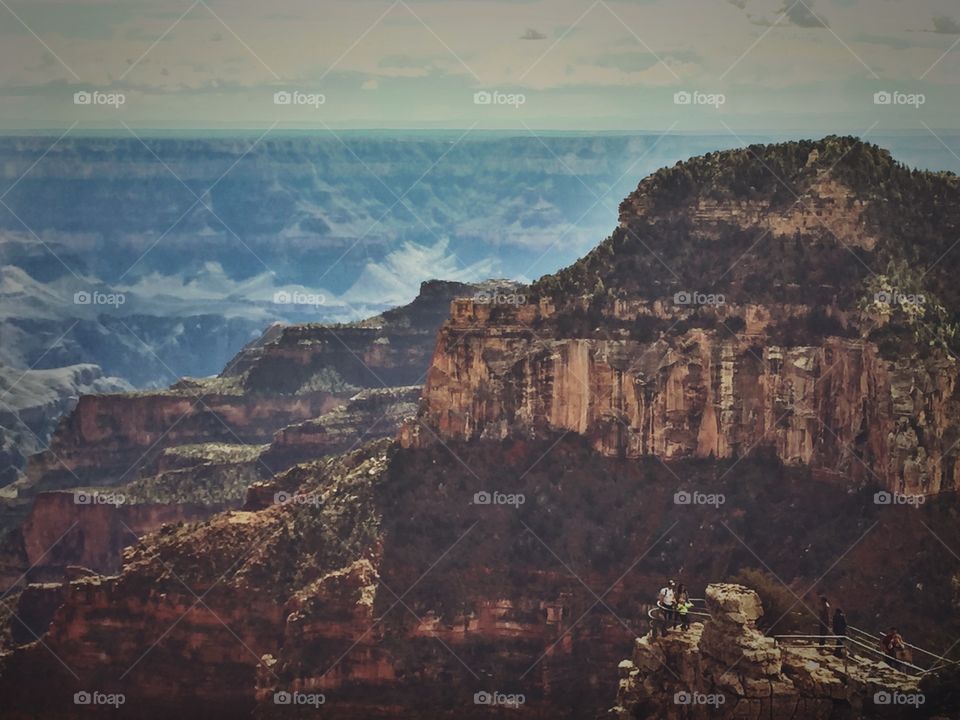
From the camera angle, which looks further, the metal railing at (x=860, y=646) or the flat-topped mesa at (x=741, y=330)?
the flat-topped mesa at (x=741, y=330)

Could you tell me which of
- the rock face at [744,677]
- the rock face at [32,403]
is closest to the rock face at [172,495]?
the rock face at [32,403]

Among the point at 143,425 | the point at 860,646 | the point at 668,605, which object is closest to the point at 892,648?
the point at 860,646

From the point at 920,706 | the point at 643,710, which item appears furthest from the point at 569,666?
the point at 920,706

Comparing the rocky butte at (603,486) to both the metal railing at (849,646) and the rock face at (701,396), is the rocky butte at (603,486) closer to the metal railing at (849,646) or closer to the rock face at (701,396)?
the rock face at (701,396)

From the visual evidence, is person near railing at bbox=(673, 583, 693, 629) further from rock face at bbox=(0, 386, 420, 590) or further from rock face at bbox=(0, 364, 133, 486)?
rock face at bbox=(0, 364, 133, 486)

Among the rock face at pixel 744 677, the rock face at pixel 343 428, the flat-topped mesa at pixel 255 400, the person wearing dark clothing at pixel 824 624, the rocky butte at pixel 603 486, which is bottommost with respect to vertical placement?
the rock face at pixel 744 677

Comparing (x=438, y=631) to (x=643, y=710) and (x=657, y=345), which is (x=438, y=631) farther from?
(x=643, y=710)

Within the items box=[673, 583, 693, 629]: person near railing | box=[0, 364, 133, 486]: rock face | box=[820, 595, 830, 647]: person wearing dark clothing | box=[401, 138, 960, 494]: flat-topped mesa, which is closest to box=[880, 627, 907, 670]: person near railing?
box=[820, 595, 830, 647]: person wearing dark clothing
